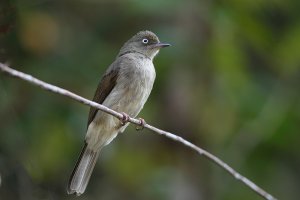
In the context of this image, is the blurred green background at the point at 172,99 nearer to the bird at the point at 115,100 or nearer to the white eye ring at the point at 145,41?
the white eye ring at the point at 145,41

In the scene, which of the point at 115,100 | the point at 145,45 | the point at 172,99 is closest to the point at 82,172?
the point at 115,100

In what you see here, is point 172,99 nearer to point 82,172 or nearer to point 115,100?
point 115,100

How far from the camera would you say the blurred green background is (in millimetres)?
6730

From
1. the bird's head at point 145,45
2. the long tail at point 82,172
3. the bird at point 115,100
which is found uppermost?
the bird's head at point 145,45

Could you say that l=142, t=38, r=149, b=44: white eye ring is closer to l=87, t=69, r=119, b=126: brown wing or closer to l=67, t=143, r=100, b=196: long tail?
l=87, t=69, r=119, b=126: brown wing

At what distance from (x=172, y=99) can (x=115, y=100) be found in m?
1.67

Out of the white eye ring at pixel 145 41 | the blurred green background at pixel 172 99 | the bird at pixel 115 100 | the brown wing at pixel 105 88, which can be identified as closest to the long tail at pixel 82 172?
the bird at pixel 115 100

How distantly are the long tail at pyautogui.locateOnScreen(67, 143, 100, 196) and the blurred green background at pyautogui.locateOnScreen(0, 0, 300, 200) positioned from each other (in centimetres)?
85

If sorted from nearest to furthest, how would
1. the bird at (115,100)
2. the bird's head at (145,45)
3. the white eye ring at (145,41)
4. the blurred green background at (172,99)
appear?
1. the bird at (115,100)
2. the bird's head at (145,45)
3. the white eye ring at (145,41)
4. the blurred green background at (172,99)

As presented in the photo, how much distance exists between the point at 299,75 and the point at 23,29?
3168 mm

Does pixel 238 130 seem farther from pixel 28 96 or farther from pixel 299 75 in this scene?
pixel 28 96

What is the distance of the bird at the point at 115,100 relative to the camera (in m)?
5.52

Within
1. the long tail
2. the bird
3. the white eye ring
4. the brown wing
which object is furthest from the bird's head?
the long tail

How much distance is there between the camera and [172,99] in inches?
281
